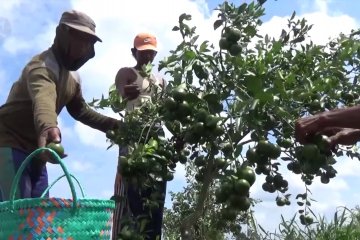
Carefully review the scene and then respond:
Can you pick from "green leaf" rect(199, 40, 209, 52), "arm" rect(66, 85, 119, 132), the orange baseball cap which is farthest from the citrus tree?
the orange baseball cap

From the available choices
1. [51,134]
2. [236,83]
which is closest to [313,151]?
[236,83]

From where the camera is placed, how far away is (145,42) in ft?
12.9

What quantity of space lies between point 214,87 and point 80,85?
1.18 m

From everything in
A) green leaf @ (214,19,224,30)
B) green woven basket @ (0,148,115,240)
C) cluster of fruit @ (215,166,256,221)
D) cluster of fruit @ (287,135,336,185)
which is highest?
green leaf @ (214,19,224,30)

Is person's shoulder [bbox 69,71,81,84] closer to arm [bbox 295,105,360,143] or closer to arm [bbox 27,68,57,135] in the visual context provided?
arm [bbox 27,68,57,135]

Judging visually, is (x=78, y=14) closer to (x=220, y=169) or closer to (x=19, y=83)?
(x=19, y=83)

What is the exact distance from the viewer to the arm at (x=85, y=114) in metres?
3.37

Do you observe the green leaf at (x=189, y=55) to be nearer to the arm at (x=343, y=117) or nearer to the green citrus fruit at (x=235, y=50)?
the green citrus fruit at (x=235, y=50)

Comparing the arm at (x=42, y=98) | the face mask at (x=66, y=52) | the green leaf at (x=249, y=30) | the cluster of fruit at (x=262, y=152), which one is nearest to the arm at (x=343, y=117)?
the cluster of fruit at (x=262, y=152)

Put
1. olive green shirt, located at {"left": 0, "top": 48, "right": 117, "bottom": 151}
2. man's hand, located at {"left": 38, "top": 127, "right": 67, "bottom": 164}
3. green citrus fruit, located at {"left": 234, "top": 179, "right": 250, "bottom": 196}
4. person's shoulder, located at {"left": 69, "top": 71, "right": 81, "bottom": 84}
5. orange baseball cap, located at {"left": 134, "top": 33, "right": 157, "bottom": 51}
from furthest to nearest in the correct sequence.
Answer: orange baseball cap, located at {"left": 134, "top": 33, "right": 157, "bottom": 51} → person's shoulder, located at {"left": 69, "top": 71, "right": 81, "bottom": 84} → olive green shirt, located at {"left": 0, "top": 48, "right": 117, "bottom": 151} → man's hand, located at {"left": 38, "top": 127, "right": 67, "bottom": 164} → green citrus fruit, located at {"left": 234, "top": 179, "right": 250, "bottom": 196}

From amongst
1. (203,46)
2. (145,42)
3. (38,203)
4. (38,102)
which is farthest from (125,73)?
(38,203)

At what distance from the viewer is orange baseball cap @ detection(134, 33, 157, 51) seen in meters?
3.92

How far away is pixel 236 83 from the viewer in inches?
93.7

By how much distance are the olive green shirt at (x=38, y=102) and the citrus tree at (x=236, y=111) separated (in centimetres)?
34
